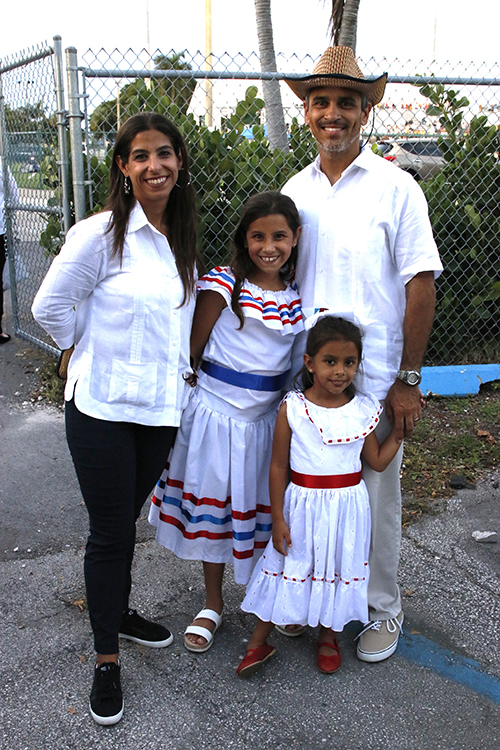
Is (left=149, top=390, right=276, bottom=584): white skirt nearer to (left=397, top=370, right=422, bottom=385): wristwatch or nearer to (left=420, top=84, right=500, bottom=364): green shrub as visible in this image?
(left=397, top=370, right=422, bottom=385): wristwatch

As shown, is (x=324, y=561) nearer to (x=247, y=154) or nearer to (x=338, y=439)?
(x=338, y=439)

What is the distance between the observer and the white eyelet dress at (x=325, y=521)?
228 centimetres

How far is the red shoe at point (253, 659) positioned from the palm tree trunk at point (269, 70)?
14.9ft

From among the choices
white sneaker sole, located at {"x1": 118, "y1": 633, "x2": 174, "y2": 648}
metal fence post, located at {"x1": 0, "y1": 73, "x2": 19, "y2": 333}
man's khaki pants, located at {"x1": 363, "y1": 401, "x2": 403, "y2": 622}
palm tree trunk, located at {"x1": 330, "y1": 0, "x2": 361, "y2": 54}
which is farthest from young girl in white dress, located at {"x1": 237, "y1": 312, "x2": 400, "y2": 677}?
palm tree trunk, located at {"x1": 330, "y1": 0, "x2": 361, "y2": 54}

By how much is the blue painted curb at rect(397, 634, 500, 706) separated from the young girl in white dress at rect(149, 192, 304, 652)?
0.70 meters

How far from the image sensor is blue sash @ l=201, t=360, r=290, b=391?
235 cm

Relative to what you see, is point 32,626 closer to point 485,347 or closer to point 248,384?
point 248,384

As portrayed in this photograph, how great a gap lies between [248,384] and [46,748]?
52.1 inches

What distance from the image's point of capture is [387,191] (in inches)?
87.8

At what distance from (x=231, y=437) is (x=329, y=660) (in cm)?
91

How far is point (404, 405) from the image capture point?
7.57 ft

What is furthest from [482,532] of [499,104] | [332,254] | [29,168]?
[29,168]

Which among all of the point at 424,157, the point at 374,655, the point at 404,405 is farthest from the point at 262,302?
the point at 424,157

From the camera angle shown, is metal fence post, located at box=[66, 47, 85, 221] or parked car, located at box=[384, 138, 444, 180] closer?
metal fence post, located at box=[66, 47, 85, 221]
